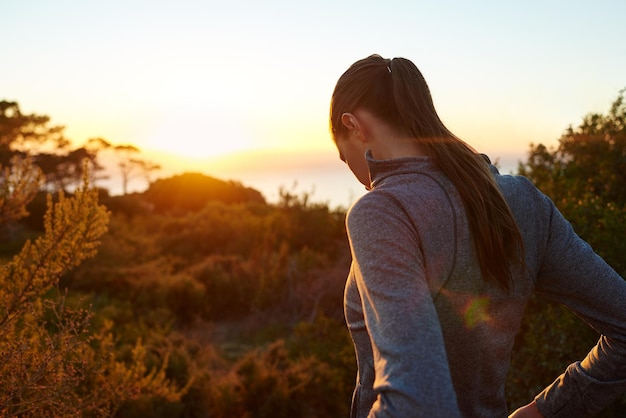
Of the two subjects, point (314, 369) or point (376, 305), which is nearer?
point (376, 305)

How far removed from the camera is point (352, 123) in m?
1.21

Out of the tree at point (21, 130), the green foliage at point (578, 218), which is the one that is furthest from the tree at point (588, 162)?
the tree at point (21, 130)

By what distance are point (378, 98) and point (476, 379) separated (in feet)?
1.99

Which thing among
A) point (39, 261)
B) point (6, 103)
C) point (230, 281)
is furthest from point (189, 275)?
point (6, 103)

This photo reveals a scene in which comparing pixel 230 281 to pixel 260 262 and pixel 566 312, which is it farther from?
pixel 566 312

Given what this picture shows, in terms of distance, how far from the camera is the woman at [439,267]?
2.79ft

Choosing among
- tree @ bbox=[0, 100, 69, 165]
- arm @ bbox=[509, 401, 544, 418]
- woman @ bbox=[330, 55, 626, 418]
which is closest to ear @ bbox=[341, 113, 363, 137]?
woman @ bbox=[330, 55, 626, 418]

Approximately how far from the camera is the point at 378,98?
1183 mm

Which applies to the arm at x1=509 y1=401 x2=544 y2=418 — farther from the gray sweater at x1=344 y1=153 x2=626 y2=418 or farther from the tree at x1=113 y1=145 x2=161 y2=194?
the tree at x1=113 y1=145 x2=161 y2=194

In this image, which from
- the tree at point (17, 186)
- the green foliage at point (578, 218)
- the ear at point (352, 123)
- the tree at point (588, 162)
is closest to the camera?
the ear at point (352, 123)

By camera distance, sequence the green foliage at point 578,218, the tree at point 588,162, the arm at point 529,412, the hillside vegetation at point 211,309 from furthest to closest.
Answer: the tree at point 588,162, the green foliage at point 578,218, the hillside vegetation at point 211,309, the arm at point 529,412

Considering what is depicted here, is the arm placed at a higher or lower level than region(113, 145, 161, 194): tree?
lower

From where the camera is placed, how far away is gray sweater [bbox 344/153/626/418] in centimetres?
83

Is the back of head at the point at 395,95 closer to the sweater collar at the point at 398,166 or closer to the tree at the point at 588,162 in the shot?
the sweater collar at the point at 398,166
